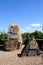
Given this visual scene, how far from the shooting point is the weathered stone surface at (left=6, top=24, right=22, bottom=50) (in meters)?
14.4

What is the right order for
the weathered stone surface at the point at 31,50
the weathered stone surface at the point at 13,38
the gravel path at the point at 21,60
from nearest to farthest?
the gravel path at the point at 21,60, the weathered stone surface at the point at 31,50, the weathered stone surface at the point at 13,38

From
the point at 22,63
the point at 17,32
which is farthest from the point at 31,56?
the point at 17,32

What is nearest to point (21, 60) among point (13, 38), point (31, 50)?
point (31, 50)

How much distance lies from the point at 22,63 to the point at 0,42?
13.3m

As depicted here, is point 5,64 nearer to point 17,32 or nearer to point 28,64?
point 28,64

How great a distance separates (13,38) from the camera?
48.8 ft

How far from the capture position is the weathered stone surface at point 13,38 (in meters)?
14.4

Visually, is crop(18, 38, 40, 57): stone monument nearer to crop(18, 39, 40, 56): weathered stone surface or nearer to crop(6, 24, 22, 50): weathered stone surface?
crop(18, 39, 40, 56): weathered stone surface

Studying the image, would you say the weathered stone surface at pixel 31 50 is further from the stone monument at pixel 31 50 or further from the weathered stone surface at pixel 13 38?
the weathered stone surface at pixel 13 38

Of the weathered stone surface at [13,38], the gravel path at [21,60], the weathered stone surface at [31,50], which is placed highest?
the weathered stone surface at [13,38]

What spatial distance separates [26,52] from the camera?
10914mm

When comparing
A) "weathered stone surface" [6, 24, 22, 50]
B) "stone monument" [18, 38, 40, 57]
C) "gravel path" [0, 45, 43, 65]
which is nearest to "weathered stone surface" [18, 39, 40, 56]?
"stone monument" [18, 38, 40, 57]

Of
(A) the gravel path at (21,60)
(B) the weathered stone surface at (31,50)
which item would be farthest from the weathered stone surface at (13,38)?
(A) the gravel path at (21,60)

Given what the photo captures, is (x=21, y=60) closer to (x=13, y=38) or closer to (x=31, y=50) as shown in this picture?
(x=31, y=50)
